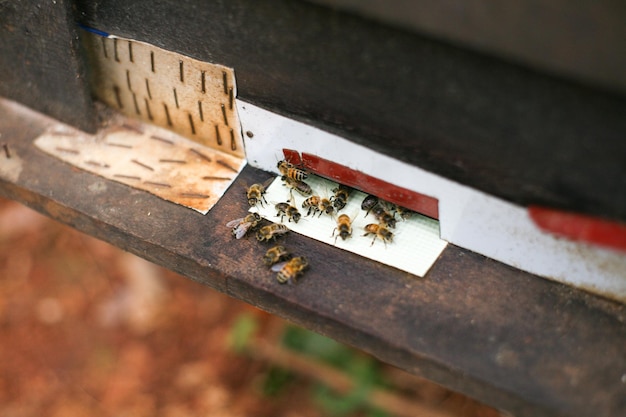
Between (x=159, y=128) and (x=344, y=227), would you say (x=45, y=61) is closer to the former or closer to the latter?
(x=159, y=128)

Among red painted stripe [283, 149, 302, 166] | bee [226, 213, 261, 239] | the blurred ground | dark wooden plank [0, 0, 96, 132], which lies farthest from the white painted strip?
the blurred ground

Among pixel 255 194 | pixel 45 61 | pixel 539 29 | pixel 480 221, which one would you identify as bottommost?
pixel 45 61

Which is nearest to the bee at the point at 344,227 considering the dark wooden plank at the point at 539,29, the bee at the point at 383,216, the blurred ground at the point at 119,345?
the bee at the point at 383,216

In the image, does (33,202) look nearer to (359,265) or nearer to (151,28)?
(151,28)

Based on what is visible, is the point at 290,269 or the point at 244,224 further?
the point at 244,224

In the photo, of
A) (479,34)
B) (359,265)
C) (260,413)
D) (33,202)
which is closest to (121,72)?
(33,202)

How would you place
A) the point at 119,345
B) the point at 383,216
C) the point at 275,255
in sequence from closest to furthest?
1. the point at 275,255
2. the point at 383,216
3. the point at 119,345

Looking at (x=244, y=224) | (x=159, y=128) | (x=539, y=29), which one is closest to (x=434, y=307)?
(x=244, y=224)

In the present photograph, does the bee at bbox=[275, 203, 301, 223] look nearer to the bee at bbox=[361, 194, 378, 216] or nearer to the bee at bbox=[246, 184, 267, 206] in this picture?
the bee at bbox=[246, 184, 267, 206]

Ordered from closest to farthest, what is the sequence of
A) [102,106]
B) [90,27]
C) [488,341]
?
[488,341] < [90,27] < [102,106]
